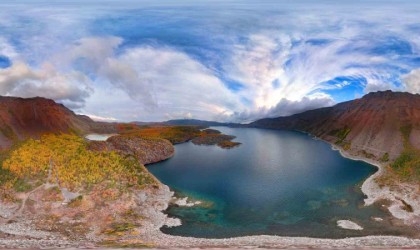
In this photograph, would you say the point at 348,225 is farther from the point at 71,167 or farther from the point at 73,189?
the point at 71,167

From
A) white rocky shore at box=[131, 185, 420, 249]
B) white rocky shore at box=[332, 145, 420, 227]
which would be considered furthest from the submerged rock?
white rocky shore at box=[332, 145, 420, 227]

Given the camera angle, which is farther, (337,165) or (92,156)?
(337,165)

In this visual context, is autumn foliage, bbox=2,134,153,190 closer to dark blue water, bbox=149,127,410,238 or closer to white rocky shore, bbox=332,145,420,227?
dark blue water, bbox=149,127,410,238

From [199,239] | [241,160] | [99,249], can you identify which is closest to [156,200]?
[199,239]

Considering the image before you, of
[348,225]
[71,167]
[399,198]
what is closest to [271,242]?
[348,225]

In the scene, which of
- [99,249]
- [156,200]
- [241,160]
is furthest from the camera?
[241,160]

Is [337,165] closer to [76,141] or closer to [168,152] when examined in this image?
[168,152]

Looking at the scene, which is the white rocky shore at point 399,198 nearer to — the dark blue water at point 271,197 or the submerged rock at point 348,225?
the dark blue water at point 271,197

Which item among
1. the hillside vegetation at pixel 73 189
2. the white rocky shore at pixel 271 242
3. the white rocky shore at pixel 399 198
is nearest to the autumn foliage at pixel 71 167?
the hillside vegetation at pixel 73 189
